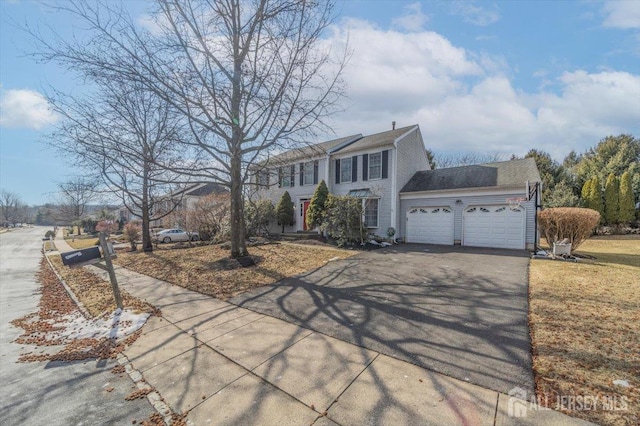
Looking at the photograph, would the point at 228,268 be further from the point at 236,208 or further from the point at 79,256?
the point at 79,256

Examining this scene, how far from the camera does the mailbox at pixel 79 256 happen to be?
16.4 feet

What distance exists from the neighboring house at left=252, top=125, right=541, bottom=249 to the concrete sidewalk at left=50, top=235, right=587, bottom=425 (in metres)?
7.41

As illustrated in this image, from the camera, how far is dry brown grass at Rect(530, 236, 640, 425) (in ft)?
8.32

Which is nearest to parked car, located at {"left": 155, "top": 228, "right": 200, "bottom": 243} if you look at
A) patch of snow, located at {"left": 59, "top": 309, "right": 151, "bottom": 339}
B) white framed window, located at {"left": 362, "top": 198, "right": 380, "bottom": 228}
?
white framed window, located at {"left": 362, "top": 198, "right": 380, "bottom": 228}

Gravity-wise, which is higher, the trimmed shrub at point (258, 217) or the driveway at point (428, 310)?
the trimmed shrub at point (258, 217)

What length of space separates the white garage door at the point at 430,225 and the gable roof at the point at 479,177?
46.7 inches

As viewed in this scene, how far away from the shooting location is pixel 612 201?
18219 millimetres

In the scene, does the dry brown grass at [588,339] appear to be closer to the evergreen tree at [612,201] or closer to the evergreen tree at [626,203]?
the evergreen tree at [612,201]

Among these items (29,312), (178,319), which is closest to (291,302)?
(178,319)

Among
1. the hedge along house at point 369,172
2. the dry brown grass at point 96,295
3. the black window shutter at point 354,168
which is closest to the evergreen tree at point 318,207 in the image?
the hedge along house at point 369,172

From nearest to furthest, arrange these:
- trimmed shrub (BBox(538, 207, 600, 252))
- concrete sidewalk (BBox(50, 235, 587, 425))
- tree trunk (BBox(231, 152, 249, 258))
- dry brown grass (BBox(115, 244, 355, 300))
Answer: concrete sidewalk (BBox(50, 235, 587, 425)) < dry brown grass (BBox(115, 244, 355, 300)) < trimmed shrub (BBox(538, 207, 600, 252)) < tree trunk (BBox(231, 152, 249, 258))

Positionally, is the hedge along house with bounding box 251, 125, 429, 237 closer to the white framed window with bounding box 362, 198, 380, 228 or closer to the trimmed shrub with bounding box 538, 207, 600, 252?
the white framed window with bounding box 362, 198, 380, 228

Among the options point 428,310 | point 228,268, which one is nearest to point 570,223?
point 428,310

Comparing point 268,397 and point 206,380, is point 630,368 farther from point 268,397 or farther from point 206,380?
point 206,380
